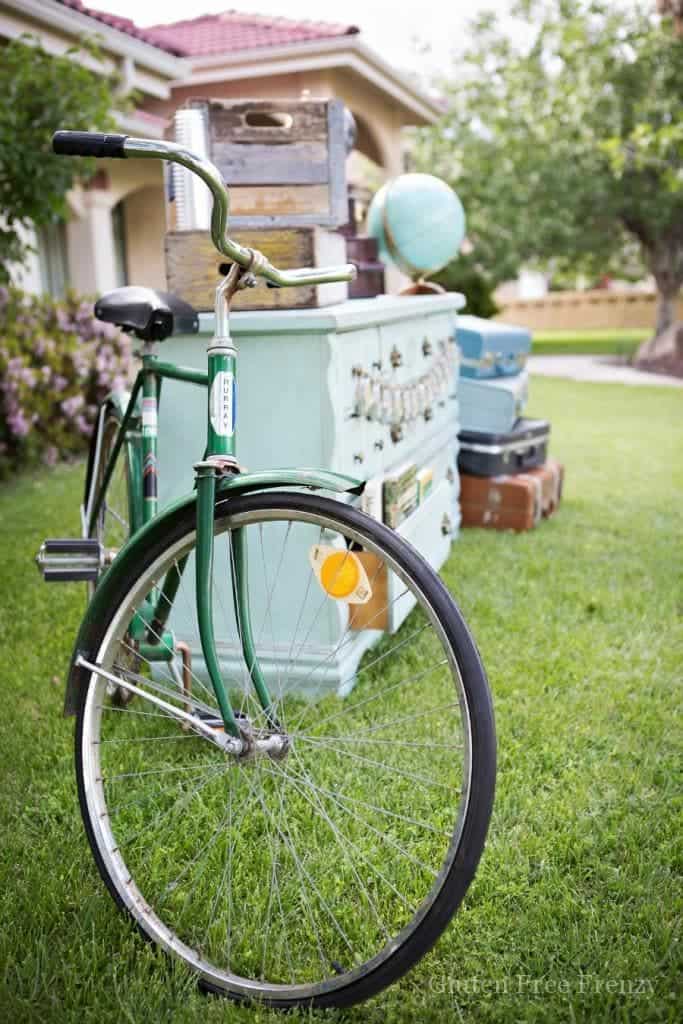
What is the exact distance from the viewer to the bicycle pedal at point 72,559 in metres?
2.43

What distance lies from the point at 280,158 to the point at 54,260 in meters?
6.92

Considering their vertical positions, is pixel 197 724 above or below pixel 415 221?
below

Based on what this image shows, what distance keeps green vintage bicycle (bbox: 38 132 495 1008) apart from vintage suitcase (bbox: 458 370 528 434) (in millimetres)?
2249

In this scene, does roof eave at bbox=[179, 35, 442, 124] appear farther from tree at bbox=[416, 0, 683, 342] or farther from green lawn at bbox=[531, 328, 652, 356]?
green lawn at bbox=[531, 328, 652, 356]

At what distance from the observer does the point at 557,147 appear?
698 inches

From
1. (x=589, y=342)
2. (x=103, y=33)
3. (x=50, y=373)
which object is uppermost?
(x=103, y=33)

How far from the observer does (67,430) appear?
677 centimetres

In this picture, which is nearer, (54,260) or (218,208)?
(218,208)

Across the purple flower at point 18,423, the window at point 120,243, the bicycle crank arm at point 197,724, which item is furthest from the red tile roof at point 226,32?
the bicycle crank arm at point 197,724

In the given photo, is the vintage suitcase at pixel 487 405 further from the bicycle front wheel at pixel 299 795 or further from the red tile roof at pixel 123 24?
the red tile roof at pixel 123 24

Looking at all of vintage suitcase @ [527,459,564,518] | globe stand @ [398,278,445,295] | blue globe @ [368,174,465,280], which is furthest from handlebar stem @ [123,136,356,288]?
vintage suitcase @ [527,459,564,518]

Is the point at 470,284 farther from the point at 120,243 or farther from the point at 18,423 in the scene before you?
the point at 18,423

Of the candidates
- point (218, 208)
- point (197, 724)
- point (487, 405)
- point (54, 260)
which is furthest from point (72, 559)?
point (54, 260)

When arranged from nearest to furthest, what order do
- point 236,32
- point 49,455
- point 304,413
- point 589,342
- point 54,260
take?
point 304,413, point 49,455, point 54,260, point 236,32, point 589,342
